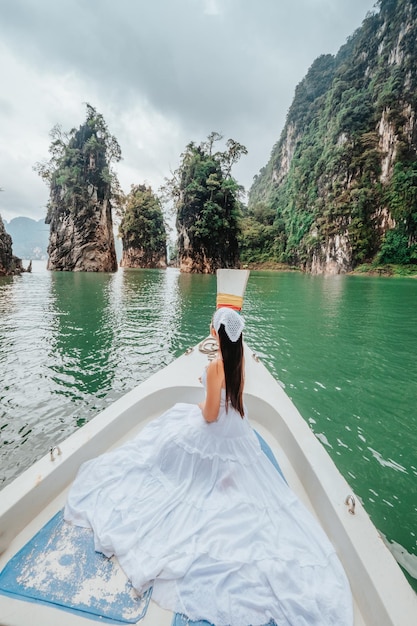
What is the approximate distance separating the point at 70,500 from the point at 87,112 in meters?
39.9

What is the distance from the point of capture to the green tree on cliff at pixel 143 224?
4047 centimetres

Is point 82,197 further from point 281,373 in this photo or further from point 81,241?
point 281,373

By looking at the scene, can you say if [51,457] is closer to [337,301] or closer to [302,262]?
[337,301]

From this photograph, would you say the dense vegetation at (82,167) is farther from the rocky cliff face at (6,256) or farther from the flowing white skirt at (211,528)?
the flowing white skirt at (211,528)

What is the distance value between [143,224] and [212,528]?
144ft

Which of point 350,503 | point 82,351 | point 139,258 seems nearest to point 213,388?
point 350,503

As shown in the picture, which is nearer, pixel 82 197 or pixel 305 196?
pixel 82 197

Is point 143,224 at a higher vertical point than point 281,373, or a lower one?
higher

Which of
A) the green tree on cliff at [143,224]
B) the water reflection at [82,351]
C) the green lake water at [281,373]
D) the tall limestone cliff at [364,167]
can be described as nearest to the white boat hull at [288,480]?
the green lake water at [281,373]

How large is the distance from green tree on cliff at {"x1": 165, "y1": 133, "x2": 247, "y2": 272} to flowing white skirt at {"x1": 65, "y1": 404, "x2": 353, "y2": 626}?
32.6 meters

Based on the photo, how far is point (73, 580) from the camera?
120cm

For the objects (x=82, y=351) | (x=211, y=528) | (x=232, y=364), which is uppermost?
(x=232, y=364)

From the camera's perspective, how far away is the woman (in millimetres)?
1105

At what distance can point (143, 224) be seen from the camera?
1631 inches
